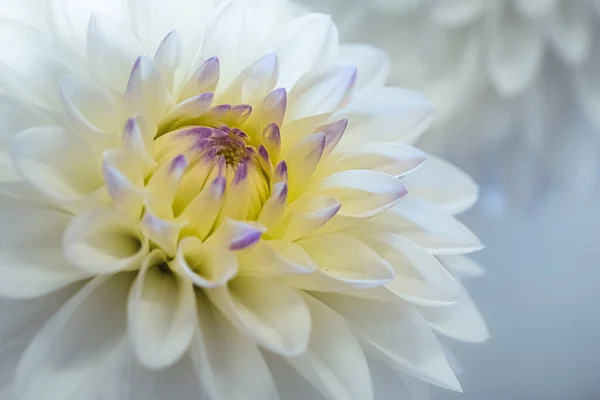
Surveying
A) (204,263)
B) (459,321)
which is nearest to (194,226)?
(204,263)

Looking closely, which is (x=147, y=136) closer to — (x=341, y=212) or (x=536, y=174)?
(x=341, y=212)

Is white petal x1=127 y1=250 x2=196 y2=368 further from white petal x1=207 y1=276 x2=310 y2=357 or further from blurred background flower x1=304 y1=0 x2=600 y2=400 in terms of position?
blurred background flower x1=304 y1=0 x2=600 y2=400

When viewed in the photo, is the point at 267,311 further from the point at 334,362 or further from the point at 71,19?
the point at 71,19

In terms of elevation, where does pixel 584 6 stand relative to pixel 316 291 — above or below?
above

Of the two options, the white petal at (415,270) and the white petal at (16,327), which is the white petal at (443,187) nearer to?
the white petal at (415,270)

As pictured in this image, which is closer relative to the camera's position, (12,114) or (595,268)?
(12,114)

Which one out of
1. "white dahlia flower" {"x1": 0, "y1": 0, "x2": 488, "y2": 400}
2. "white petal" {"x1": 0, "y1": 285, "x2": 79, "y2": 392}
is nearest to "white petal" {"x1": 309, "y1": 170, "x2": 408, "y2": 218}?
"white dahlia flower" {"x1": 0, "y1": 0, "x2": 488, "y2": 400}

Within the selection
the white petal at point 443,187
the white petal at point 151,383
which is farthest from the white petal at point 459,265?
the white petal at point 151,383

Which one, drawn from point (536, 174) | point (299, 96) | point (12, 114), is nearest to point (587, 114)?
point (536, 174)
